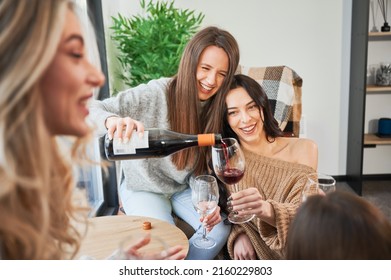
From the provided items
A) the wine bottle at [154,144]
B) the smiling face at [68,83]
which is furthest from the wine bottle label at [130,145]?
the smiling face at [68,83]

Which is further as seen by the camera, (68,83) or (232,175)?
(232,175)

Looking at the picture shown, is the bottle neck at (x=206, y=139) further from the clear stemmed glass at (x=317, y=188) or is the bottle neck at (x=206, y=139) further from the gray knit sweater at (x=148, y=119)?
the clear stemmed glass at (x=317, y=188)

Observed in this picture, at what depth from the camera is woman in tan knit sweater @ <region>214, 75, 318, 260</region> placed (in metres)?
0.66

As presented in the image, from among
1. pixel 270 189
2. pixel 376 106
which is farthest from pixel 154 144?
pixel 376 106

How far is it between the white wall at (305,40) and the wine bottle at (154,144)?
9.1 inches

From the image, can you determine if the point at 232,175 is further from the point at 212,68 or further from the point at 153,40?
the point at 153,40

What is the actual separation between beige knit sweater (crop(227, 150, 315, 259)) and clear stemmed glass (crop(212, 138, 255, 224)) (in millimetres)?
43

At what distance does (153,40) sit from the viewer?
2.57 feet

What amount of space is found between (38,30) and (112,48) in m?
0.41

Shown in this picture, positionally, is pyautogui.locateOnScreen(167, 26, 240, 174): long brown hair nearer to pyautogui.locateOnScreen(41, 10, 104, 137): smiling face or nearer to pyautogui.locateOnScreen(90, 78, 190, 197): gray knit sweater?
pyautogui.locateOnScreen(90, 78, 190, 197): gray knit sweater

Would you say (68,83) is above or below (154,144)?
above

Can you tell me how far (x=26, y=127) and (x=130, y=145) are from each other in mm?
301

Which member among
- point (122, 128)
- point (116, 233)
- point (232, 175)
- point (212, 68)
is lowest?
point (116, 233)
